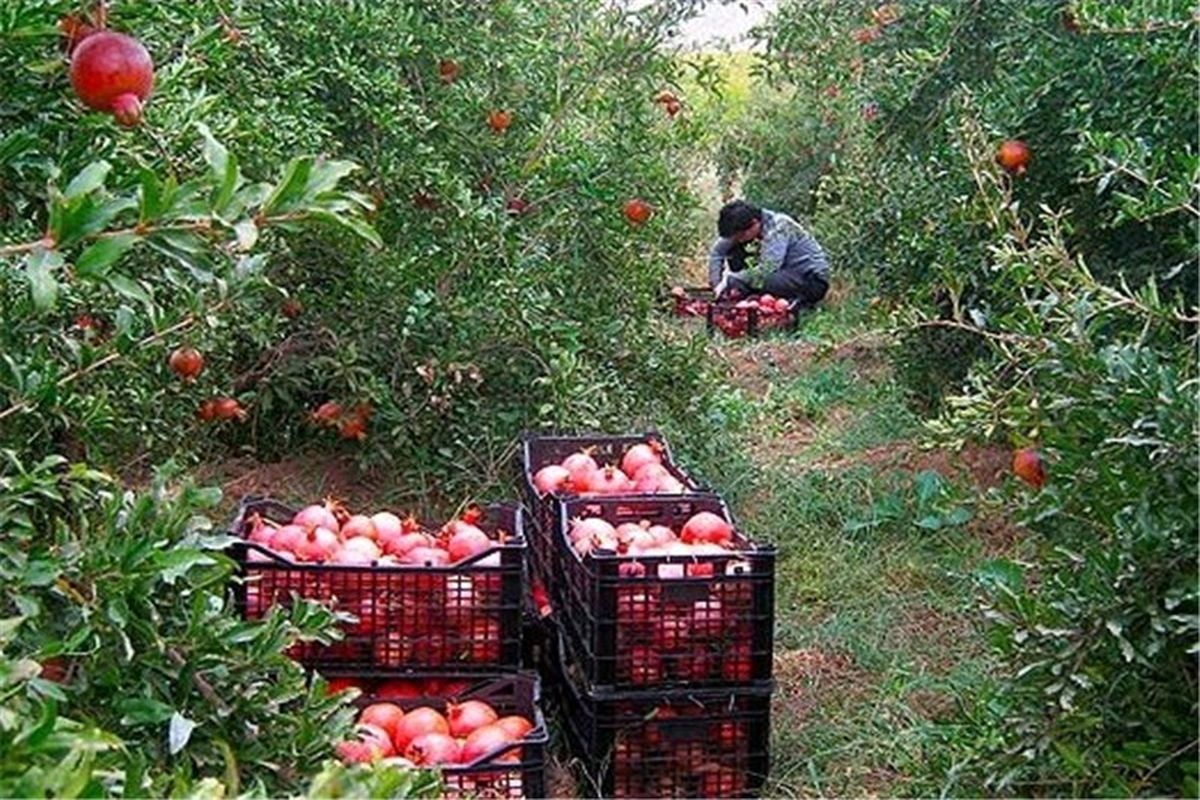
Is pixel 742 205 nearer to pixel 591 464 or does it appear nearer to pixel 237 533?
pixel 591 464

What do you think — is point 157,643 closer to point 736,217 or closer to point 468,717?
point 468,717

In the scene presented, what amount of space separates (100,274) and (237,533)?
190 cm

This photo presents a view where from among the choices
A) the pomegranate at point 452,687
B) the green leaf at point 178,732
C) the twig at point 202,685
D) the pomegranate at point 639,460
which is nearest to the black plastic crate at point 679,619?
the pomegranate at point 452,687

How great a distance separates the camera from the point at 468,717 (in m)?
3.06

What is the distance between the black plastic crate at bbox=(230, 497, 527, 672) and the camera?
3.32m

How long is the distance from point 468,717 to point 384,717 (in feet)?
0.55

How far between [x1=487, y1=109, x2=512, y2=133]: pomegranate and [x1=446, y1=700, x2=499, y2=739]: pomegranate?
2.71 meters

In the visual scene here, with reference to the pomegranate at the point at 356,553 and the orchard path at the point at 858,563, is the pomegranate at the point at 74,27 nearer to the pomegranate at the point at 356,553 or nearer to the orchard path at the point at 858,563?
the pomegranate at the point at 356,553

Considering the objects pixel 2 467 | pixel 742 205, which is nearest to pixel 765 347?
pixel 742 205

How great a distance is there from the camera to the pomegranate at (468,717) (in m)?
3.04

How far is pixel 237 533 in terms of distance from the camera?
351 cm

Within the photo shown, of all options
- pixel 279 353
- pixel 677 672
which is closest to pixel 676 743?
pixel 677 672

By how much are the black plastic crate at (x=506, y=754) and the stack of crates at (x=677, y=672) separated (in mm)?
191

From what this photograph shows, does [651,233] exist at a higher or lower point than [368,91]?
lower
